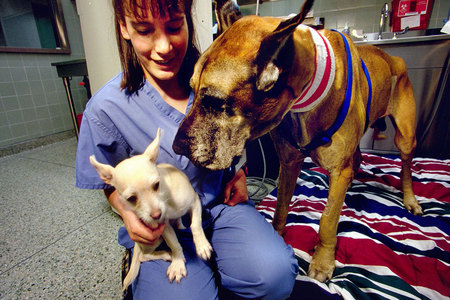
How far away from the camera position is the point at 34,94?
3404mm

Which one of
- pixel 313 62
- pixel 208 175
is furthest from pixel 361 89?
pixel 208 175

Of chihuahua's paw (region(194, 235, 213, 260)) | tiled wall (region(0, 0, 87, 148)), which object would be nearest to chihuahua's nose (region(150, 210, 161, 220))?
Result: chihuahua's paw (region(194, 235, 213, 260))

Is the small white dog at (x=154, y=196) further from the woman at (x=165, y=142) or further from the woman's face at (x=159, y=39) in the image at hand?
the woman's face at (x=159, y=39)

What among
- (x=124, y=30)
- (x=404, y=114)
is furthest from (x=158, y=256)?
(x=404, y=114)

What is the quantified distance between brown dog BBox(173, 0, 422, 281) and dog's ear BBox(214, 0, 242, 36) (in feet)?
0.07

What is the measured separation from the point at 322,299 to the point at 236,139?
782 millimetres

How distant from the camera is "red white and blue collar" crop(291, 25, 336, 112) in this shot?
2.77 feet

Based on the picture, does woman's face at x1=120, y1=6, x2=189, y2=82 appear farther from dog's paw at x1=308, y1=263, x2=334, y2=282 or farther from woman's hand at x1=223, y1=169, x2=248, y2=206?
dog's paw at x1=308, y1=263, x2=334, y2=282

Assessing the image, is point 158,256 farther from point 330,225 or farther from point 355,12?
point 355,12

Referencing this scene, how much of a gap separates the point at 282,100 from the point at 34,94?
389 cm

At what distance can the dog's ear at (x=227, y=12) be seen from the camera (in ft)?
2.95

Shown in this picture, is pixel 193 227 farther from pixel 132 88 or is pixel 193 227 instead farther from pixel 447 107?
pixel 447 107

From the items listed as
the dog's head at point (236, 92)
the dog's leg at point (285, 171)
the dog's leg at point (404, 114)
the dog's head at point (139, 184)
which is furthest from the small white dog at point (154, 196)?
the dog's leg at point (404, 114)

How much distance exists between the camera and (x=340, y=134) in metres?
0.99
